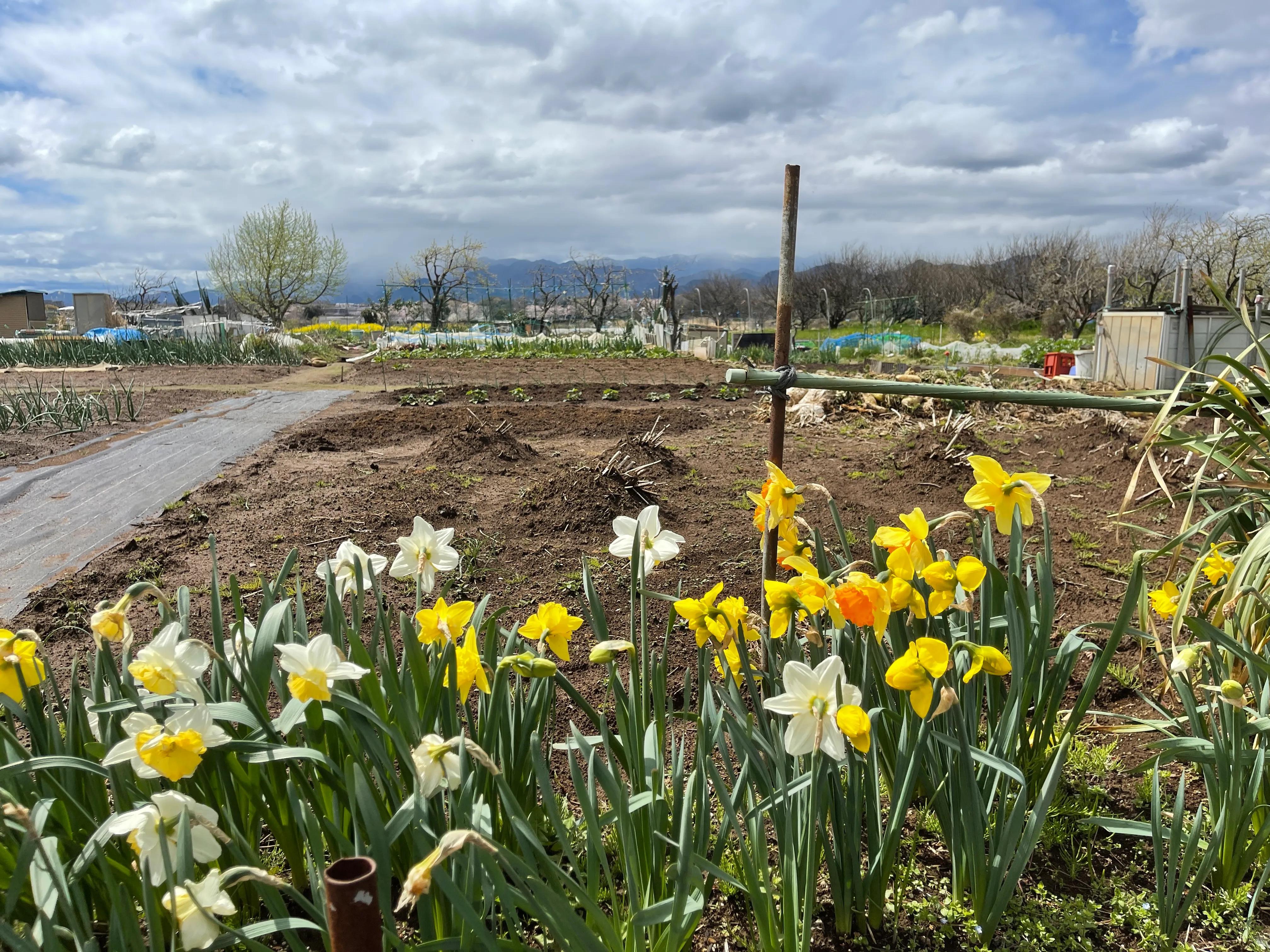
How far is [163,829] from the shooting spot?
0.94 m

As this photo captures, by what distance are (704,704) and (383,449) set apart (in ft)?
20.1

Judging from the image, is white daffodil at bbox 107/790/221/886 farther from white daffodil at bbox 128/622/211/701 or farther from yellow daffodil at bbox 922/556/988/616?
yellow daffodil at bbox 922/556/988/616

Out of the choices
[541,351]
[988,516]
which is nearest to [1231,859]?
[988,516]

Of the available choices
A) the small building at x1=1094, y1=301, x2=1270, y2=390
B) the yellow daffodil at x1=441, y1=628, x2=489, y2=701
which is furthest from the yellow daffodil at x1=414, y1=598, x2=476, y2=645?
the small building at x1=1094, y1=301, x2=1270, y2=390

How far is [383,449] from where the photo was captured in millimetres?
7020

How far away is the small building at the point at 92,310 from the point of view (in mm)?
40156

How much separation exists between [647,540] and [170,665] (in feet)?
2.61

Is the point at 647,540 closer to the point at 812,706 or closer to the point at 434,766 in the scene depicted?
the point at 812,706

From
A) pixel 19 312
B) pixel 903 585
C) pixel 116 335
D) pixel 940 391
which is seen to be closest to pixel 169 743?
pixel 903 585

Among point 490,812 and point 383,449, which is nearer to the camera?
point 490,812

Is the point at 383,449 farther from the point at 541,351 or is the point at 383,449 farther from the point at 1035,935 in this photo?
the point at 541,351

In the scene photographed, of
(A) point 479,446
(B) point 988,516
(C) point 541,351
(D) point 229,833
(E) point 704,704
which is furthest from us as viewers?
(C) point 541,351

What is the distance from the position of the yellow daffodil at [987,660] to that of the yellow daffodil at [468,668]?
735mm

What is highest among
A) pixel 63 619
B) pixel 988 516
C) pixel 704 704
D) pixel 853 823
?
pixel 988 516
